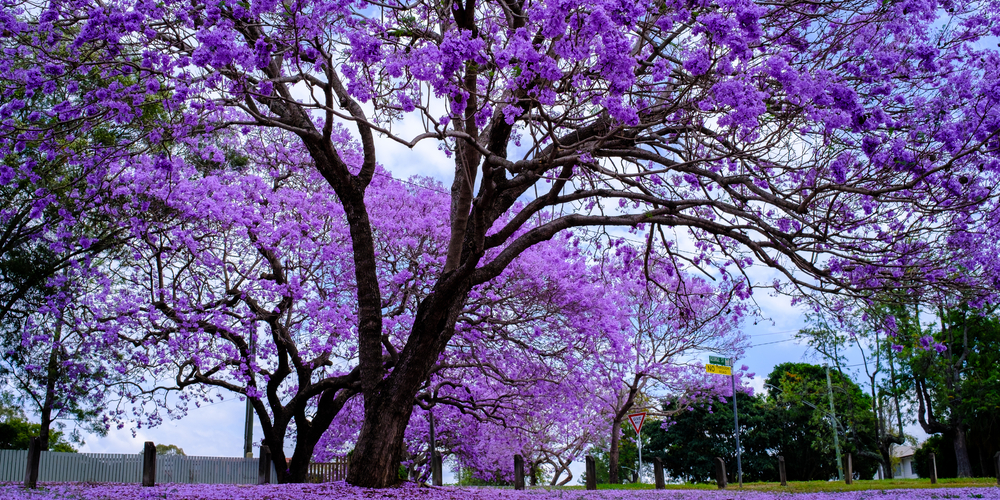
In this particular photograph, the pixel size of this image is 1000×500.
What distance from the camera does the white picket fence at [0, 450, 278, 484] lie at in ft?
43.1

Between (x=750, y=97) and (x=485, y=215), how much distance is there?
3.07 m

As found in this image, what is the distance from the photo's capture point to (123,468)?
1348 centimetres

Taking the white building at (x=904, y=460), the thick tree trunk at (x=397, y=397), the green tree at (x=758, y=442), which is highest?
the thick tree trunk at (x=397, y=397)

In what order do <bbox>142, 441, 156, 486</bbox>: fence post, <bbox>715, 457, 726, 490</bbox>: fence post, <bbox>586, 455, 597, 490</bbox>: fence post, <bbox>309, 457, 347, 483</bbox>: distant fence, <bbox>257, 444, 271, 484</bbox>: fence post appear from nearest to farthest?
1. <bbox>142, 441, 156, 486</bbox>: fence post
2. <bbox>257, 444, 271, 484</bbox>: fence post
3. <bbox>586, 455, 597, 490</bbox>: fence post
4. <bbox>715, 457, 726, 490</bbox>: fence post
5. <bbox>309, 457, 347, 483</bbox>: distant fence

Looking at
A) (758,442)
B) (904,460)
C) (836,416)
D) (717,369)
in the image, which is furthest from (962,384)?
(904,460)

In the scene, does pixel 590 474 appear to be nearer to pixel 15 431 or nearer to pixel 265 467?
pixel 265 467

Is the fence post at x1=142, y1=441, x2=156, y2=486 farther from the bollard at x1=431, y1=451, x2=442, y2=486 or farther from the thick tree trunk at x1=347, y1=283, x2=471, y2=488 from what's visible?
the thick tree trunk at x1=347, y1=283, x2=471, y2=488

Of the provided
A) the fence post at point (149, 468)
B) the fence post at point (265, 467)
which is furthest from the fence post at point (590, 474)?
the fence post at point (149, 468)

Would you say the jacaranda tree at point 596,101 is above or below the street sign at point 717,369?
above

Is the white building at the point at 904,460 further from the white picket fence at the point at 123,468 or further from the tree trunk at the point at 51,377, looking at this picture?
the tree trunk at the point at 51,377

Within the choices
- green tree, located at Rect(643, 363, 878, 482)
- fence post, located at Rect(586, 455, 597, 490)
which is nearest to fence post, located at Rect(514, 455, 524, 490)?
fence post, located at Rect(586, 455, 597, 490)

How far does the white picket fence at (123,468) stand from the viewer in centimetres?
1313

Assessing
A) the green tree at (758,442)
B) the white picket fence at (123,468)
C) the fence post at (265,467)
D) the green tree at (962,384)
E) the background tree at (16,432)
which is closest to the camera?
the fence post at (265,467)

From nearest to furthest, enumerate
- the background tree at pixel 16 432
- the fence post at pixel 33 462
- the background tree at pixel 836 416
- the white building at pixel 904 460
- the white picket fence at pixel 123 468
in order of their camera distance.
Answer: the fence post at pixel 33 462 < the white picket fence at pixel 123 468 < the background tree at pixel 16 432 < the background tree at pixel 836 416 < the white building at pixel 904 460
